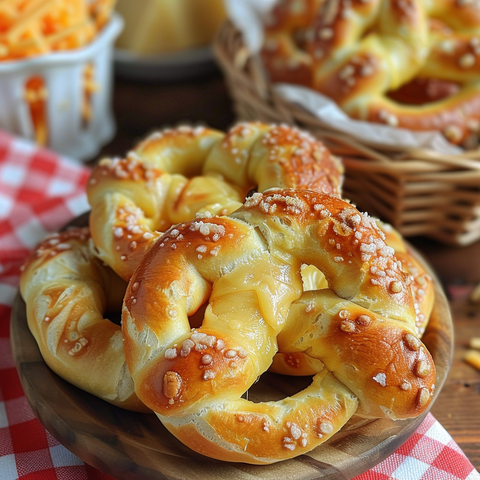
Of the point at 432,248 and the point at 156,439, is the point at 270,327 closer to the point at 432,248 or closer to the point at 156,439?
the point at 156,439

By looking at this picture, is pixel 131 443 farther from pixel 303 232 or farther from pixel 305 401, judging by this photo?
pixel 303 232

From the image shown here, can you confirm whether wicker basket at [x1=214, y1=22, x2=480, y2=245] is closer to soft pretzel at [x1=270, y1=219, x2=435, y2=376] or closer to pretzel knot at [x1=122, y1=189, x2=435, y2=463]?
soft pretzel at [x1=270, y1=219, x2=435, y2=376]

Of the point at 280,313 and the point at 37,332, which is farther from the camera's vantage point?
the point at 37,332

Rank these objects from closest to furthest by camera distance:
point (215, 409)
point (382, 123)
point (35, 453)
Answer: point (215, 409) → point (35, 453) → point (382, 123)

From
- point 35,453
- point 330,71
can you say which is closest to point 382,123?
point 330,71

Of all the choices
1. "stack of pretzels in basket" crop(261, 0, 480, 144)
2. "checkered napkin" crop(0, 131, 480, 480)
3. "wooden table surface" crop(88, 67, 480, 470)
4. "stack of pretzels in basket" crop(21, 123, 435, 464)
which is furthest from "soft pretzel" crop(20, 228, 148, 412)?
"stack of pretzels in basket" crop(261, 0, 480, 144)

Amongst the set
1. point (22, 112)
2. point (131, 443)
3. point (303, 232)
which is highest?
Result: point (303, 232)
